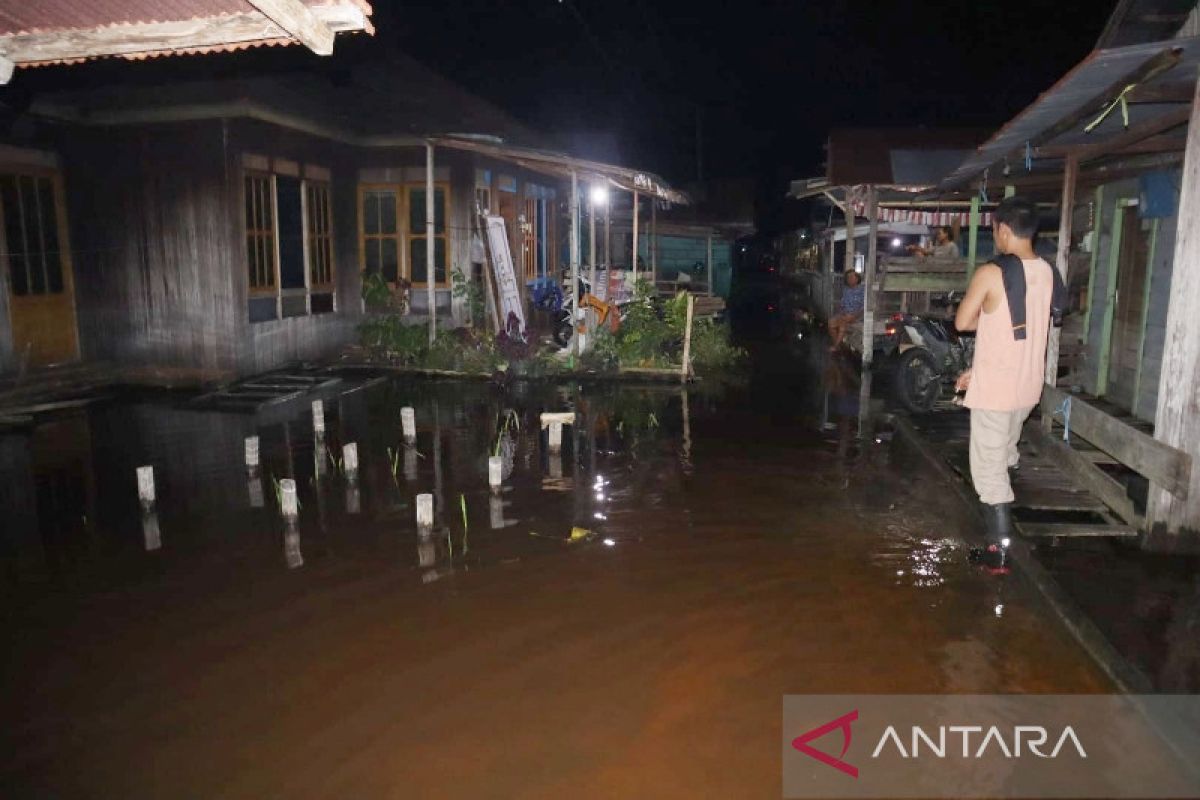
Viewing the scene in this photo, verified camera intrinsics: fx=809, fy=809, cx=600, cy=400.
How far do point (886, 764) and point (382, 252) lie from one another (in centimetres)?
1393

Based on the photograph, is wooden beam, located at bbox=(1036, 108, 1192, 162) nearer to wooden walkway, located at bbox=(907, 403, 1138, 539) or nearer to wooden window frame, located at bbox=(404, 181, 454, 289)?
wooden walkway, located at bbox=(907, 403, 1138, 539)

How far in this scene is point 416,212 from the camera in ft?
50.0

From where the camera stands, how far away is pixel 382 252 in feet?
50.8

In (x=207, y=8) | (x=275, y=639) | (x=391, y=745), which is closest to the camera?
(x=391, y=745)

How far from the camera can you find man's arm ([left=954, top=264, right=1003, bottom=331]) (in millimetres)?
4980

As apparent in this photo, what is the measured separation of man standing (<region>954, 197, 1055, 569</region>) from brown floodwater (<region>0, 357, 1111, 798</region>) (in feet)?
2.83

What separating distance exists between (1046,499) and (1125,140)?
2.89m

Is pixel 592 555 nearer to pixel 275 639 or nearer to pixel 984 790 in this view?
pixel 275 639

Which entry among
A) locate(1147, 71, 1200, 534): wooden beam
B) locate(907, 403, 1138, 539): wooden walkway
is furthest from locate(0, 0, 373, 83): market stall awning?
locate(907, 403, 1138, 539): wooden walkway

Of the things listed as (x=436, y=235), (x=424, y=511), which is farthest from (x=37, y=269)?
(x=424, y=511)

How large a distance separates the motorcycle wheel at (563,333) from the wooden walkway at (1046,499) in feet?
23.6

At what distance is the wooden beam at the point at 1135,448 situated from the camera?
16.5ft

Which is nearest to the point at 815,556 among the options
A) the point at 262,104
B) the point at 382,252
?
the point at 262,104

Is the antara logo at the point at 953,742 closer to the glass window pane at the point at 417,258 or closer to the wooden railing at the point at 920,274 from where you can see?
the wooden railing at the point at 920,274
